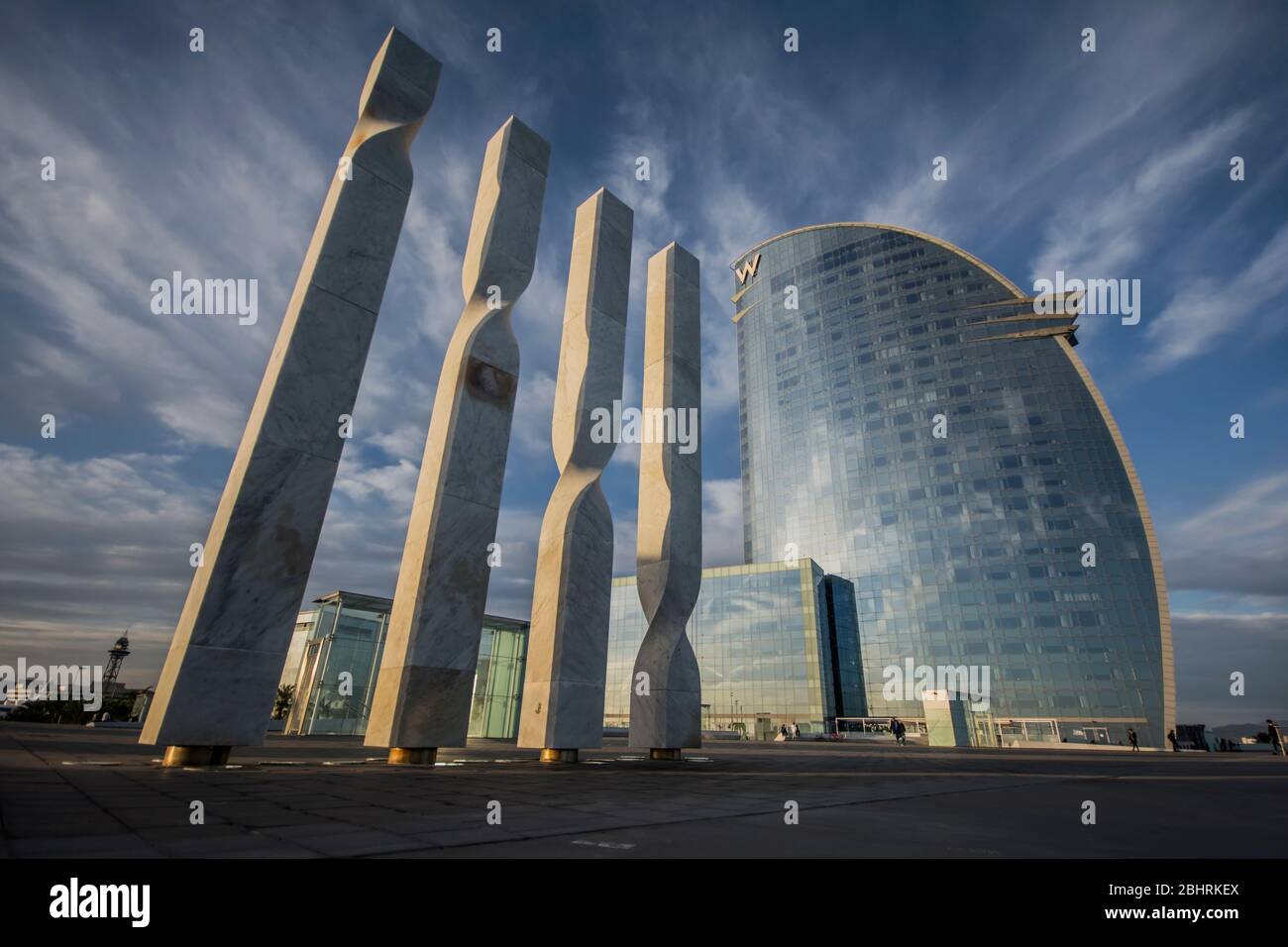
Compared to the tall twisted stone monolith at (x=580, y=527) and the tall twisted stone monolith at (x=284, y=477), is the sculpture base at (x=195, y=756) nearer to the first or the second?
the tall twisted stone monolith at (x=284, y=477)

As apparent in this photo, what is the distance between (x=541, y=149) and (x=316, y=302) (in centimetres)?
748

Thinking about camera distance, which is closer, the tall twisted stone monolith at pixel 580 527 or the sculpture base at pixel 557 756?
the sculpture base at pixel 557 756

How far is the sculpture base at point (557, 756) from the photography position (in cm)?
1146

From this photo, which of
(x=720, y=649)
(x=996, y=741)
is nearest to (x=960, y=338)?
(x=720, y=649)

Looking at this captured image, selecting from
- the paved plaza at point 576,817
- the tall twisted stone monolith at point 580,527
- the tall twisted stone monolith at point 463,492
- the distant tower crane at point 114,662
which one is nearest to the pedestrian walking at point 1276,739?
the paved plaza at point 576,817

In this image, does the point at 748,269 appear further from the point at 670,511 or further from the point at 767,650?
the point at 670,511

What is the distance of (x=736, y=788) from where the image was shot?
6719 millimetres

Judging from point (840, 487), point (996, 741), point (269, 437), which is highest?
point (840, 487)

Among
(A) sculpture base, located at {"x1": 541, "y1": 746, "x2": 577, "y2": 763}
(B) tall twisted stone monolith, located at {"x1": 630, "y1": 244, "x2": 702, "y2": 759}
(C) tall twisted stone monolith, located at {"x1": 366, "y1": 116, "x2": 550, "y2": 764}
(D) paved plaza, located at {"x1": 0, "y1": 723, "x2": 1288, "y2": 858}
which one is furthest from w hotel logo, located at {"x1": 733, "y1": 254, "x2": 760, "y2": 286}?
(D) paved plaza, located at {"x1": 0, "y1": 723, "x2": 1288, "y2": 858}

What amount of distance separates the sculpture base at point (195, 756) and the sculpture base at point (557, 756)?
17.1ft

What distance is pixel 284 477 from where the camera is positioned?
8953 millimetres

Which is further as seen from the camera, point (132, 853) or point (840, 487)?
point (840, 487)

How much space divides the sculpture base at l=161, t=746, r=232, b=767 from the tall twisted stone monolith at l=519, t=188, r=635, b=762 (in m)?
4.95
